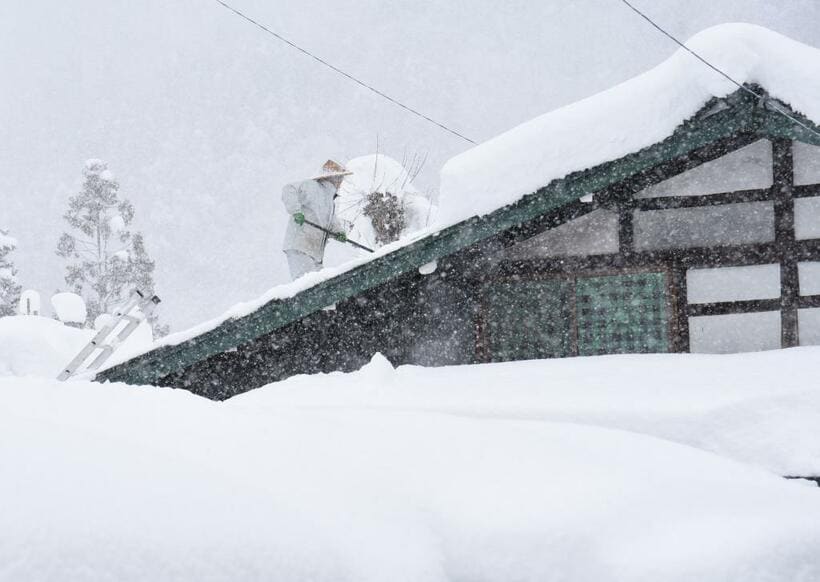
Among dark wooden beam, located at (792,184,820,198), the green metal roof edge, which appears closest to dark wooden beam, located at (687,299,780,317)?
dark wooden beam, located at (792,184,820,198)

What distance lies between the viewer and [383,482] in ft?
8.61

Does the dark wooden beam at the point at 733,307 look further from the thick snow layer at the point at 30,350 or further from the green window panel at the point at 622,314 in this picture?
the thick snow layer at the point at 30,350

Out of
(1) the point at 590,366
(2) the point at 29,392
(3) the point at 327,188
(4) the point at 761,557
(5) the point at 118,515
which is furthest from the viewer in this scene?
(3) the point at 327,188

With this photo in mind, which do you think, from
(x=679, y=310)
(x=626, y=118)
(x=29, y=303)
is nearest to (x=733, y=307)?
(x=679, y=310)

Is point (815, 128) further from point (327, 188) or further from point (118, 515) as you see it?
point (118, 515)

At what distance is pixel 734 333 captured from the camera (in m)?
5.89

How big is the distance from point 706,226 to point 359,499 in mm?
4624

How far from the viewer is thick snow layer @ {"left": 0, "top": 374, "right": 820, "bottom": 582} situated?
2.11 meters

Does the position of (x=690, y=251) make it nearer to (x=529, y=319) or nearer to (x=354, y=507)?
(x=529, y=319)

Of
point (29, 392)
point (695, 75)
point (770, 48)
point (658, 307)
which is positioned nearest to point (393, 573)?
point (29, 392)

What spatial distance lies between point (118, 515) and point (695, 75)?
17.1 ft

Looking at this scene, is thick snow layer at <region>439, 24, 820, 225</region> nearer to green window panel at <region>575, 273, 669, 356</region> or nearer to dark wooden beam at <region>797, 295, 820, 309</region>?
green window panel at <region>575, 273, 669, 356</region>

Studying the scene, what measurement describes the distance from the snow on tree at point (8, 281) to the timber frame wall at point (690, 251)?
2408 cm

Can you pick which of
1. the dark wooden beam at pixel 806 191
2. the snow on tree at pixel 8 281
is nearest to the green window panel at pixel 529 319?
the dark wooden beam at pixel 806 191
